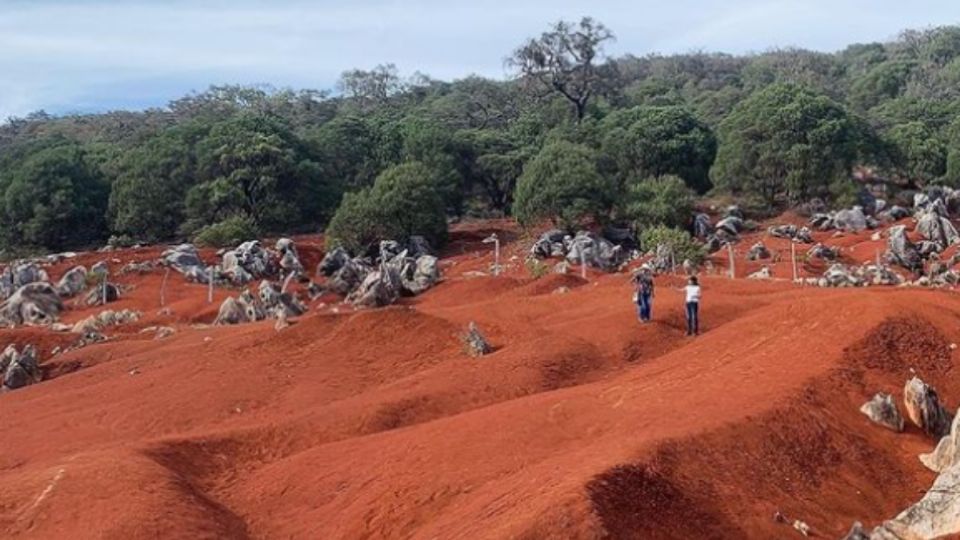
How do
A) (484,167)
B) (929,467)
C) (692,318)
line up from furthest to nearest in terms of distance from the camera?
(484,167) < (692,318) < (929,467)

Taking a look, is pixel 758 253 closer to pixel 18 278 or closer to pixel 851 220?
pixel 851 220

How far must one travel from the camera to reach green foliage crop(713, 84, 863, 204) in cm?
5391

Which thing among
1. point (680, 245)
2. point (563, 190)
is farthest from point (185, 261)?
point (680, 245)

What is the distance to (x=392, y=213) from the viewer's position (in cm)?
5066

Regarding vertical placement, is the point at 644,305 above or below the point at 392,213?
above

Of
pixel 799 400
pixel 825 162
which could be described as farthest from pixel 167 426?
pixel 825 162

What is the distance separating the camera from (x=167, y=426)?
20.1 metres

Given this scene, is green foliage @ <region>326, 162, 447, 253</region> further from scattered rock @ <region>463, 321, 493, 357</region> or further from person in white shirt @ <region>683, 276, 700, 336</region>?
person in white shirt @ <region>683, 276, 700, 336</region>

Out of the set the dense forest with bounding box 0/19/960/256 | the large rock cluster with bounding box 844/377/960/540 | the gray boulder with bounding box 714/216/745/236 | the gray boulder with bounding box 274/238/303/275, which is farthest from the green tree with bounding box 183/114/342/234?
the large rock cluster with bounding box 844/377/960/540

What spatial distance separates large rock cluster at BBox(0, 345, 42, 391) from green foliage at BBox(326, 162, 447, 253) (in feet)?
77.1

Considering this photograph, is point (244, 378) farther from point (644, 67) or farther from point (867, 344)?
point (644, 67)

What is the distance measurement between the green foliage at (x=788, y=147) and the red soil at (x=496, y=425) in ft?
94.9

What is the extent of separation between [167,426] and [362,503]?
725 cm

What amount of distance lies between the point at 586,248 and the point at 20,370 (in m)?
24.5
